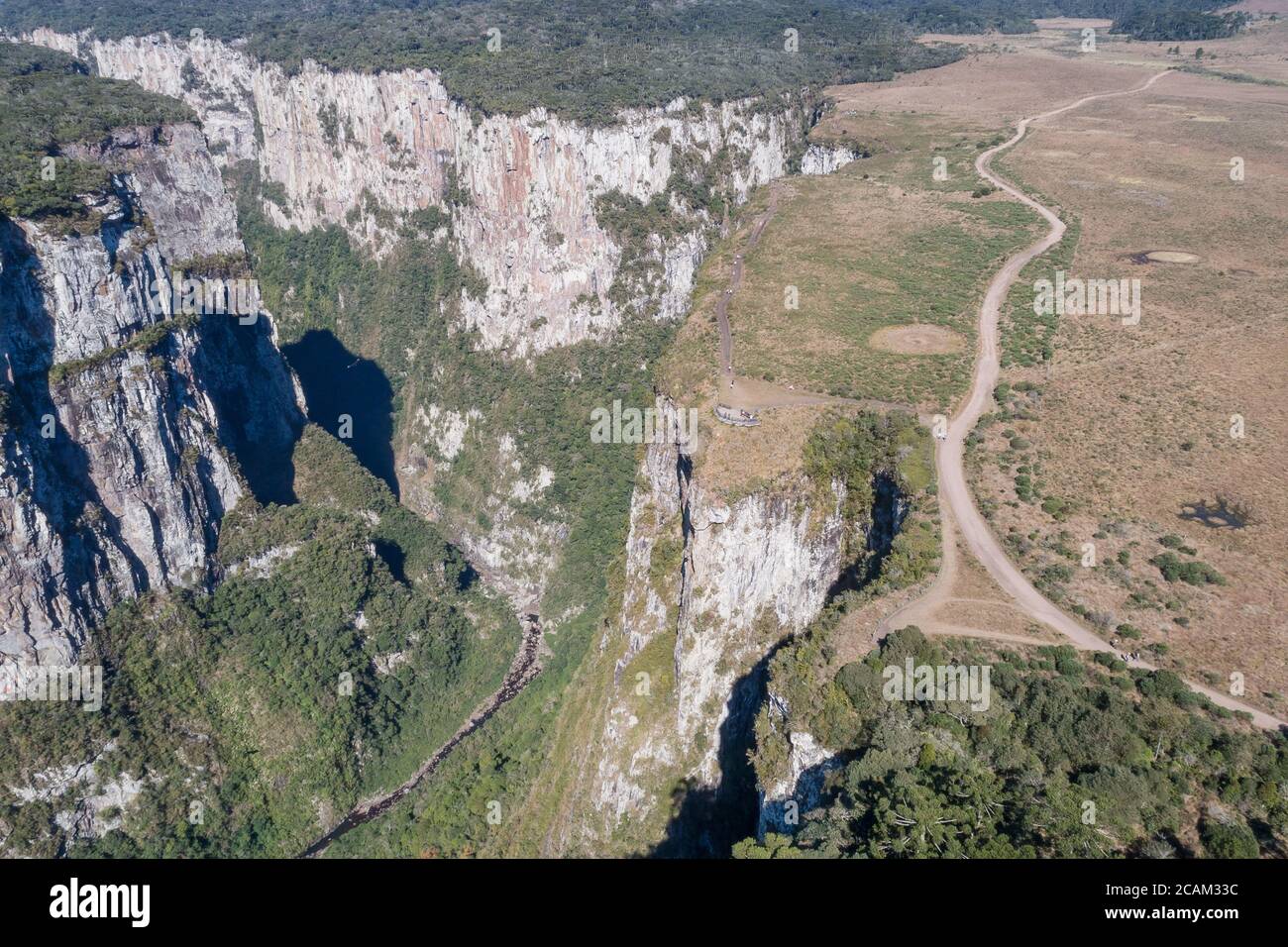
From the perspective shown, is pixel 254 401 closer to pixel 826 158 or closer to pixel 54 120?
pixel 54 120

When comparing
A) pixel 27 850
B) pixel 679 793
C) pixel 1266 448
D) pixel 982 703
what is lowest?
pixel 27 850

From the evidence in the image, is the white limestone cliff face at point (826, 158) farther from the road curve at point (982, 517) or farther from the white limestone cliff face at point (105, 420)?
the white limestone cliff face at point (105, 420)

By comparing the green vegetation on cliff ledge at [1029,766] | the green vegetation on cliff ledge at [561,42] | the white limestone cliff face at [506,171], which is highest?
the green vegetation on cliff ledge at [561,42]

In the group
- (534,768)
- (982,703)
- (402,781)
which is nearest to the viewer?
(982,703)

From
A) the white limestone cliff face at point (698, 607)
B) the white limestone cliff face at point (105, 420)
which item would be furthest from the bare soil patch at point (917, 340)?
the white limestone cliff face at point (105, 420)

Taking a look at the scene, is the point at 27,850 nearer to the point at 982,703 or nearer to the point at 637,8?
the point at 982,703

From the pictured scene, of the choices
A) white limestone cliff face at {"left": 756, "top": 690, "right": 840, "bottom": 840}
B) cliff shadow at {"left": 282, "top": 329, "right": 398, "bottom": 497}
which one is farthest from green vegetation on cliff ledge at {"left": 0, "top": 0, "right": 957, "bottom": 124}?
white limestone cliff face at {"left": 756, "top": 690, "right": 840, "bottom": 840}

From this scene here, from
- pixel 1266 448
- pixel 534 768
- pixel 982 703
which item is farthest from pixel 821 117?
pixel 982 703
